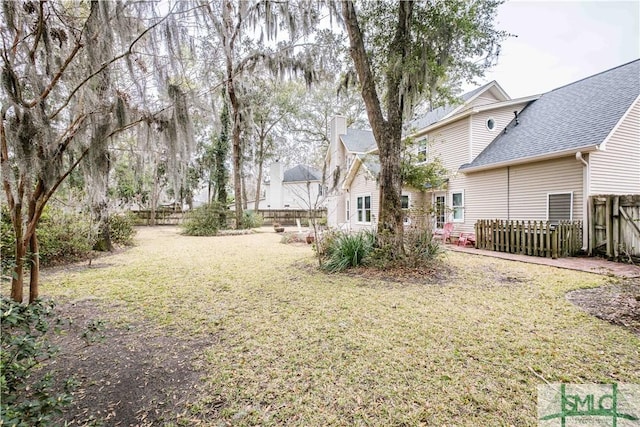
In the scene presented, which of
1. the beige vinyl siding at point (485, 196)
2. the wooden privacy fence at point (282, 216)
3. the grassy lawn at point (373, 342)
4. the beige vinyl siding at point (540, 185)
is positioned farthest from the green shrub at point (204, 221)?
the beige vinyl siding at point (540, 185)

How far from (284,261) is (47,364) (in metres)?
5.32

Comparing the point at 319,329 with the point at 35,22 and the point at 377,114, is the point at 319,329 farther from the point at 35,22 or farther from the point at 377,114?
the point at 377,114

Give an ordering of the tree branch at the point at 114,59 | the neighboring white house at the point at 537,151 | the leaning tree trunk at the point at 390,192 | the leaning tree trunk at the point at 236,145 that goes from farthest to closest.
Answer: the leaning tree trunk at the point at 236,145 → the neighboring white house at the point at 537,151 → the leaning tree trunk at the point at 390,192 → the tree branch at the point at 114,59

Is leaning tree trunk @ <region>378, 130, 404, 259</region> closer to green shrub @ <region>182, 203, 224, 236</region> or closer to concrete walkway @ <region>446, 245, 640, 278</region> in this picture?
concrete walkway @ <region>446, 245, 640, 278</region>

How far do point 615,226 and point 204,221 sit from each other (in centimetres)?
1598

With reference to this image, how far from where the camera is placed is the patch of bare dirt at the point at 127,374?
2.04 metres

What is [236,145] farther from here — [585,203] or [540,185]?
[585,203]

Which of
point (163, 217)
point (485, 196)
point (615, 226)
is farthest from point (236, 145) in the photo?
point (615, 226)

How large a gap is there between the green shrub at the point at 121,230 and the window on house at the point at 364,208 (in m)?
10.8

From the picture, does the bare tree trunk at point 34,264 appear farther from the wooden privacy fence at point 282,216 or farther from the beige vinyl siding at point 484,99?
the wooden privacy fence at point 282,216

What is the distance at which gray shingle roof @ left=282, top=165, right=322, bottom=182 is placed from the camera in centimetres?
3243

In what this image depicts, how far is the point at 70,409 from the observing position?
2072 millimetres

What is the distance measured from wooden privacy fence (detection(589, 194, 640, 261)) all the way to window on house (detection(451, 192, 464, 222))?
4555mm

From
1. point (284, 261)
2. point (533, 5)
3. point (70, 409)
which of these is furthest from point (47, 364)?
point (533, 5)
